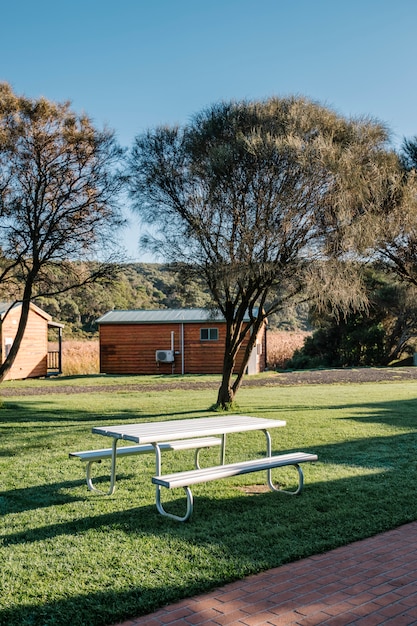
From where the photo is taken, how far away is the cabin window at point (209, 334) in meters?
30.3

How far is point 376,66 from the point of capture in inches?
452

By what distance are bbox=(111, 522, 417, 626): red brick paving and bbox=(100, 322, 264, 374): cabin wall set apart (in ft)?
86.2

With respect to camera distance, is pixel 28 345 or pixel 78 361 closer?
pixel 28 345

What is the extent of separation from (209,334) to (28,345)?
8.87 meters

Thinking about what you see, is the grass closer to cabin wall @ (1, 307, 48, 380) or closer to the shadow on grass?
the shadow on grass

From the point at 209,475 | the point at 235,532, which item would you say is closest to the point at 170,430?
the point at 209,475

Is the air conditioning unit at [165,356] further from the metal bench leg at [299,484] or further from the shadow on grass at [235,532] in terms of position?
the metal bench leg at [299,484]

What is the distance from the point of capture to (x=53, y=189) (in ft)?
45.0

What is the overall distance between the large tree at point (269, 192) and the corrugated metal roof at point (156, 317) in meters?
17.5

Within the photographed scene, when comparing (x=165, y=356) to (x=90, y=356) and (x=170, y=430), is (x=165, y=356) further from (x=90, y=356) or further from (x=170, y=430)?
(x=170, y=430)

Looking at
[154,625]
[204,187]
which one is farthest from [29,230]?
[154,625]

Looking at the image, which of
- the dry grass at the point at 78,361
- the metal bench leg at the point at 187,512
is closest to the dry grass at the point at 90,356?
the dry grass at the point at 78,361

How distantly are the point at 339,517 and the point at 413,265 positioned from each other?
33.3 ft

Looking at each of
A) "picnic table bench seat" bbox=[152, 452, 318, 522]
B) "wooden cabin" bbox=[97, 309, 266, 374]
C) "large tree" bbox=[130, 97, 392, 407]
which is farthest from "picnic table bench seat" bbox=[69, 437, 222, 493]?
"wooden cabin" bbox=[97, 309, 266, 374]
